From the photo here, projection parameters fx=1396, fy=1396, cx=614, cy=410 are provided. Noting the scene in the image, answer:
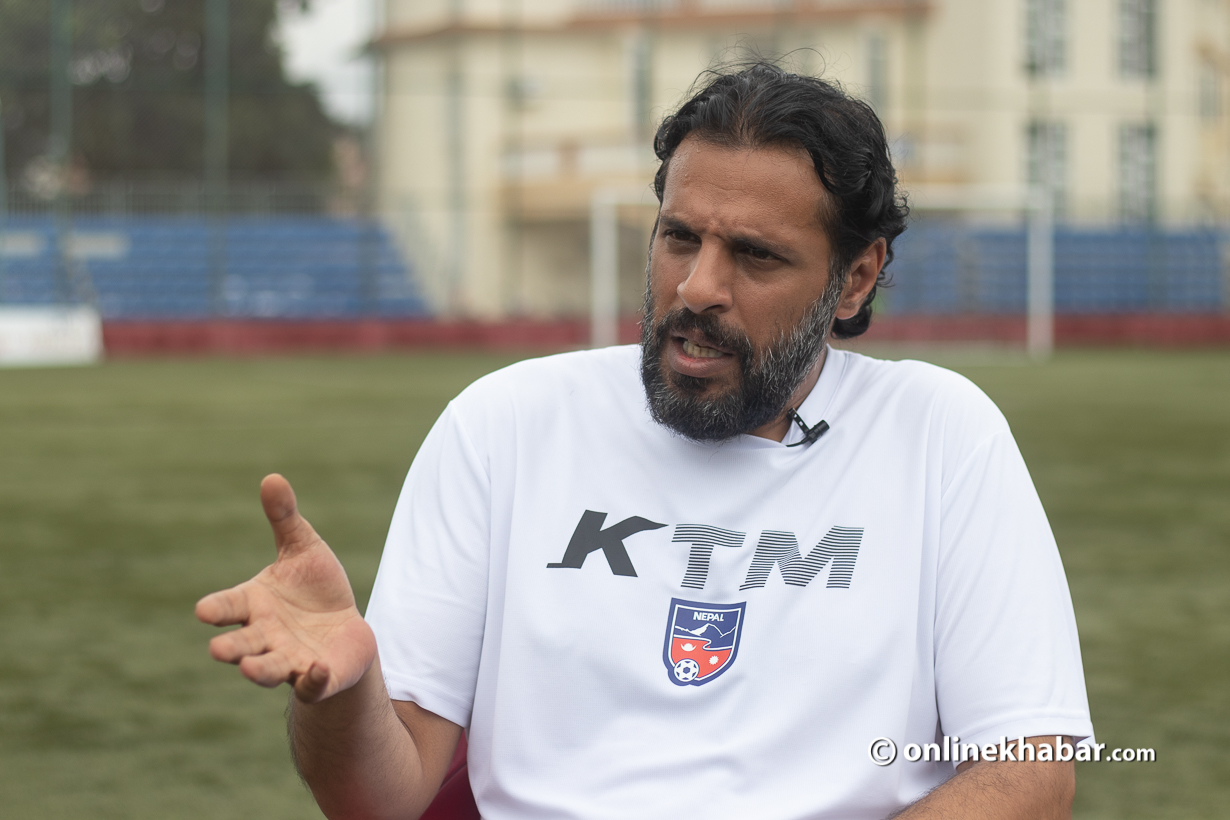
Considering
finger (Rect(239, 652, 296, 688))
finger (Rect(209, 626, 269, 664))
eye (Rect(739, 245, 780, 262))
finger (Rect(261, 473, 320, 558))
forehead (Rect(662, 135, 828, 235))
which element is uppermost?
forehead (Rect(662, 135, 828, 235))

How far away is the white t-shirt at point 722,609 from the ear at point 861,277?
21 centimetres

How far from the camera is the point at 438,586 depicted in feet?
5.43

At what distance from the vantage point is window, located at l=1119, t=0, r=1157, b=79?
2469 centimetres

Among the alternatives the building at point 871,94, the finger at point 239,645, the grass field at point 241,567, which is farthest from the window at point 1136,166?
the finger at point 239,645

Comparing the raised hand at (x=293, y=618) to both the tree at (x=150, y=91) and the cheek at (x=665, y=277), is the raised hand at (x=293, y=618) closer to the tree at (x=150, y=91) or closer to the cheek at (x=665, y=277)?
the cheek at (x=665, y=277)

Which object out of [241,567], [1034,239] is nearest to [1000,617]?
[241,567]

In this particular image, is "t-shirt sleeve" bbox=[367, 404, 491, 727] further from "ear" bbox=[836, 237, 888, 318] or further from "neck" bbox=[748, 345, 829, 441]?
"ear" bbox=[836, 237, 888, 318]

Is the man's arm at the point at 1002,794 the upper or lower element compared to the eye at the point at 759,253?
lower

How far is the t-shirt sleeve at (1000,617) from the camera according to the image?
155cm

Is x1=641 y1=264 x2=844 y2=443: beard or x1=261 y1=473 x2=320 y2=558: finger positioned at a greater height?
x1=641 y1=264 x2=844 y2=443: beard

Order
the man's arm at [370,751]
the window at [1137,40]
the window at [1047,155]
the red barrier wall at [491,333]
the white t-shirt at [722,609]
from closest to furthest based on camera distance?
1. the man's arm at [370,751]
2. the white t-shirt at [722,609]
3. the red barrier wall at [491,333]
4. the window at [1047,155]
5. the window at [1137,40]

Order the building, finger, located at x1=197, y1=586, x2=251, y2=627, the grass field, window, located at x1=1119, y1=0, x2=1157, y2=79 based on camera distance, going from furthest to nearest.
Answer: window, located at x1=1119, y1=0, x2=1157, y2=79 < the building < the grass field < finger, located at x1=197, y1=586, x2=251, y2=627

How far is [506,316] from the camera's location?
875 inches

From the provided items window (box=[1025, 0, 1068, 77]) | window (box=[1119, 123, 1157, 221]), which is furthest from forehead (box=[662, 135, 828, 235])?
window (box=[1119, 123, 1157, 221])
